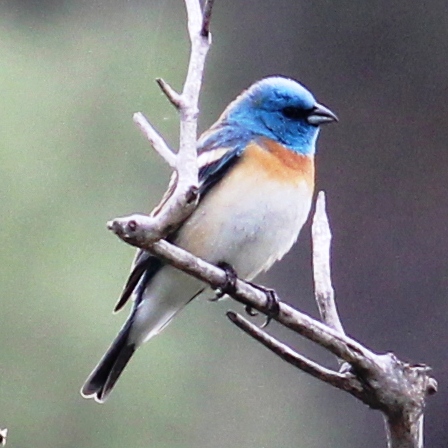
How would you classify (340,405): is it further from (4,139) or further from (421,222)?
(4,139)

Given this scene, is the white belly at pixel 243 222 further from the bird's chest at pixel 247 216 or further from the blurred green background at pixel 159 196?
the blurred green background at pixel 159 196

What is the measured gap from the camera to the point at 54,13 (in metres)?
3.78

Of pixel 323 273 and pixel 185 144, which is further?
pixel 323 273

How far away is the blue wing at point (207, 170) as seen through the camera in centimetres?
184

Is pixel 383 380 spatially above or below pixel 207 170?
below

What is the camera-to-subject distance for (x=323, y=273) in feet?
5.24

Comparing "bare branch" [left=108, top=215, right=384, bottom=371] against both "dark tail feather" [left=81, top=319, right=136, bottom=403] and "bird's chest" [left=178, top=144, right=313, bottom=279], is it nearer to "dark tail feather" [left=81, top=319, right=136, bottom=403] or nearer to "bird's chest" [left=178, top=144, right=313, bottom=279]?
"bird's chest" [left=178, top=144, right=313, bottom=279]

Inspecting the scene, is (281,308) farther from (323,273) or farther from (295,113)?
(295,113)

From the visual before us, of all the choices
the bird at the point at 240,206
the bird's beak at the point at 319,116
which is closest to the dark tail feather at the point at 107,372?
the bird at the point at 240,206

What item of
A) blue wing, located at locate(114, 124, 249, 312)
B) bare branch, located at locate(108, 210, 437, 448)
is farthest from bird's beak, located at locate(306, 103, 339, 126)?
bare branch, located at locate(108, 210, 437, 448)

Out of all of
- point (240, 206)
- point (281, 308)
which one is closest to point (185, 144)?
point (281, 308)

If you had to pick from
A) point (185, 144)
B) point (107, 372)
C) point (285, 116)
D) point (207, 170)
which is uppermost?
point (285, 116)

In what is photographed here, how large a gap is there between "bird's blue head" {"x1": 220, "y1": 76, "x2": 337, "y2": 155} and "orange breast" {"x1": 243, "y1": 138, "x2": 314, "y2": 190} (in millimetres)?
30

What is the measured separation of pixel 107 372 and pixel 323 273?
0.47 metres
